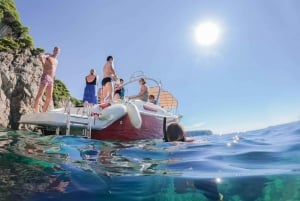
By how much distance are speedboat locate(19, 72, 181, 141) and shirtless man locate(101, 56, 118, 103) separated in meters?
0.51

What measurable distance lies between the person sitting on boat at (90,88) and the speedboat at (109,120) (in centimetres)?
43

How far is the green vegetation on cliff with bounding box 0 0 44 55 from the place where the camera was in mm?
12806

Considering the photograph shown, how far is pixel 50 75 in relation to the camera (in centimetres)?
Answer: 866

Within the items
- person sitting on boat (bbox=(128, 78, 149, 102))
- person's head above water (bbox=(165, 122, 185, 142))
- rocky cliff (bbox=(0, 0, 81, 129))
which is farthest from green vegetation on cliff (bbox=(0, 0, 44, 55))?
person's head above water (bbox=(165, 122, 185, 142))

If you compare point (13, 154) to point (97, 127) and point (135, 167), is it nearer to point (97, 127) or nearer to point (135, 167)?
point (135, 167)

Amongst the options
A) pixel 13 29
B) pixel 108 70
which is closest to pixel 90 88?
pixel 108 70

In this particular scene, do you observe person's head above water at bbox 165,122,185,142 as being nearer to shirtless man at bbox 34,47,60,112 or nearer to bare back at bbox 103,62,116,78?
shirtless man at bbox 34,47,60,112

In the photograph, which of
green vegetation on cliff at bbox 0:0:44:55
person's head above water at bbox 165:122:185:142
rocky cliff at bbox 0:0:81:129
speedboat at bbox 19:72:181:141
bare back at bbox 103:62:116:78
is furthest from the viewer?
green vegetation on cliff at bbox 0:0:44:55

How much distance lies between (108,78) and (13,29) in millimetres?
6573

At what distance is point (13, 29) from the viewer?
1383 cm

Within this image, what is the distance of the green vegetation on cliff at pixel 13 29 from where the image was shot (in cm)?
1281

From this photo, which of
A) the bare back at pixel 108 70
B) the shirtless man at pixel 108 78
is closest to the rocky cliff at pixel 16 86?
the shirtless man at pixel 108 78

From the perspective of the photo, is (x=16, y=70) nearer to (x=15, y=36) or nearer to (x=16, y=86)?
(x=16, y=86)

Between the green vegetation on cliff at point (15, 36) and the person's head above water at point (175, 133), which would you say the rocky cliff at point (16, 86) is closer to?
the green vegetation on cliff at point (15, 36)
